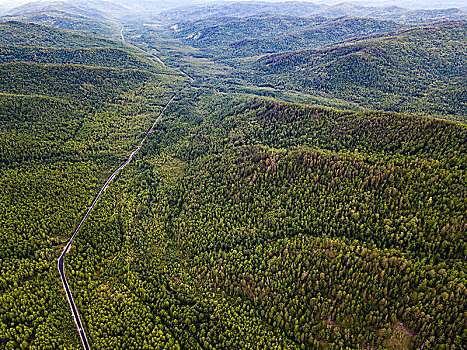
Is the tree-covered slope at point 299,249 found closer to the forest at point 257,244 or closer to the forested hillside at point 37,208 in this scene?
the forest at point 257,244

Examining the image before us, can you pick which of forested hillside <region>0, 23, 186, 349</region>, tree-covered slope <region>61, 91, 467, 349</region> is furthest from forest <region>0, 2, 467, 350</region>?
forested hillside <region>0, 23, 186, 349</region>

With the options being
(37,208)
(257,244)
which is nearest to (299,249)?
(257,244)

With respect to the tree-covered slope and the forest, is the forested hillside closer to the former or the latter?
the forest

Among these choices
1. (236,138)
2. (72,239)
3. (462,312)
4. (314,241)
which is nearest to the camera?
(462,312)

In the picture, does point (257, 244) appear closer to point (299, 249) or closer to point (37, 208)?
point (299, 249)

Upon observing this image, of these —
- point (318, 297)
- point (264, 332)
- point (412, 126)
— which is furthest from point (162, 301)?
point (412, 126)

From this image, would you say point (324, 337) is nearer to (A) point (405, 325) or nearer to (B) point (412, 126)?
(A) point (405, 325)

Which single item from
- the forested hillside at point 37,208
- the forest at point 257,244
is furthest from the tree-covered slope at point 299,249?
the forested hillside at point 37,208

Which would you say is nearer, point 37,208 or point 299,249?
point 299,249

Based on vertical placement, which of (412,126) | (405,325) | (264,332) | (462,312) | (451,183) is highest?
(412,126)

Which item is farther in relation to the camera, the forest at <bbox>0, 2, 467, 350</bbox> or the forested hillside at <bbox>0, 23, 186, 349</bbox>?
the forested hillside at <bbox>0, 23, 186, 349</bbox>

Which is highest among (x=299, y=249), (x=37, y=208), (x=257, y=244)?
(x=37, y=208)
